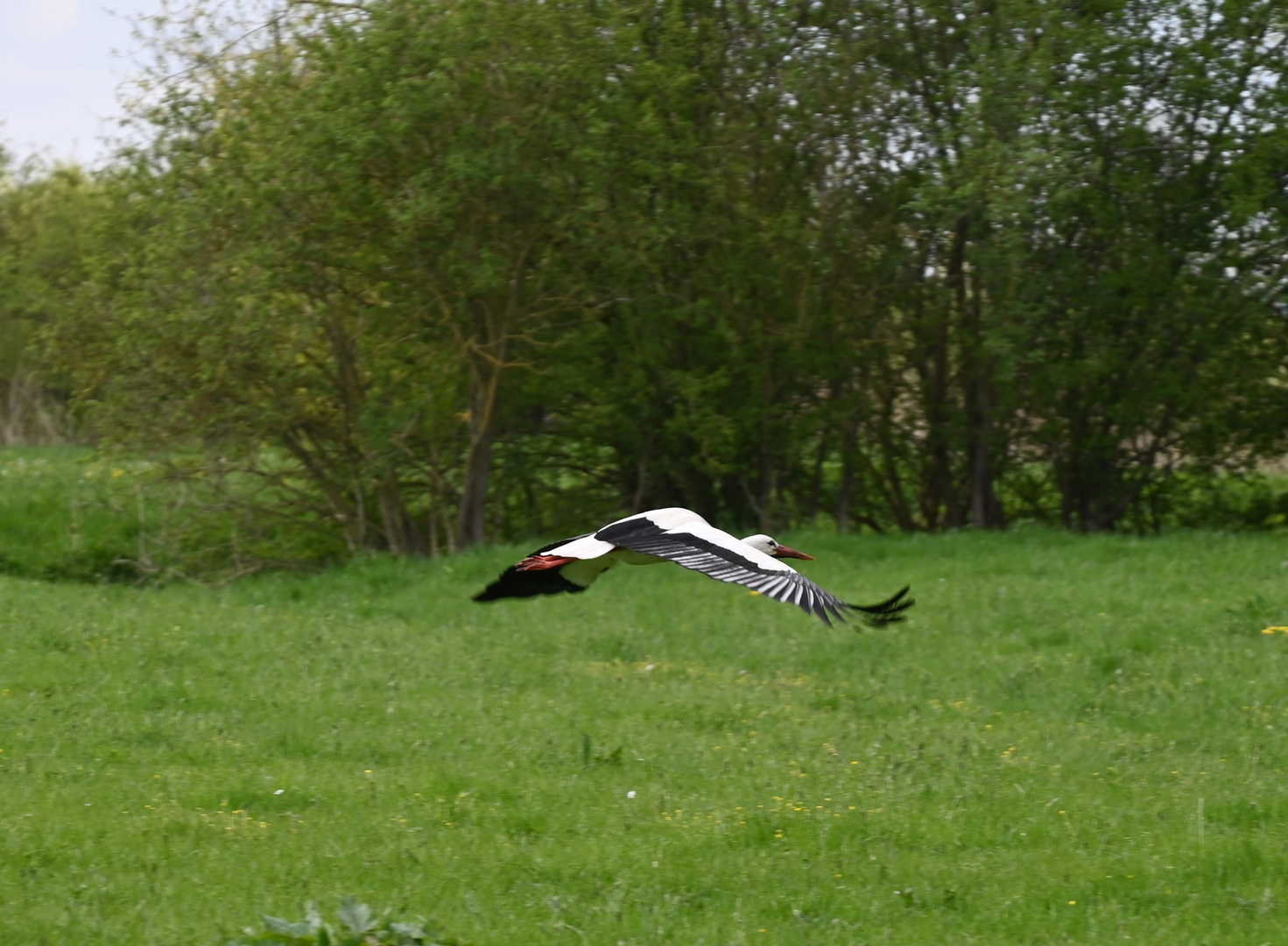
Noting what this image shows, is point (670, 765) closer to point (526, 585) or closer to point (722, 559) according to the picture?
point (526, 585)

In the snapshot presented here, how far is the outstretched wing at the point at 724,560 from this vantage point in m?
4.95

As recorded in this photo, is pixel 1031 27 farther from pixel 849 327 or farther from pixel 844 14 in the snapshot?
pixel 849 327

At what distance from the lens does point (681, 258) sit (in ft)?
53.8

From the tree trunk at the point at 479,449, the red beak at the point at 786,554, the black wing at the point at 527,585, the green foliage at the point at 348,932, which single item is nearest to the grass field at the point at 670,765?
the green foliage at the point at 348,932

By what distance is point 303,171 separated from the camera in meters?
14.9

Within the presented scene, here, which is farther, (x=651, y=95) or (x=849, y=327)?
(x=849, y=327)

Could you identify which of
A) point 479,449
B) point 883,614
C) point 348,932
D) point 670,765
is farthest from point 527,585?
point 479,449

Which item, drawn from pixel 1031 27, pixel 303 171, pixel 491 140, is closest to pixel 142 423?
pixel 303 171

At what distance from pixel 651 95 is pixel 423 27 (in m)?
2.27

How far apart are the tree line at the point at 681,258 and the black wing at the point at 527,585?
8.78 metres

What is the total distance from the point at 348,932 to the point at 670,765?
339 centimetres

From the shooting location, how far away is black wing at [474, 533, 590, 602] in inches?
233

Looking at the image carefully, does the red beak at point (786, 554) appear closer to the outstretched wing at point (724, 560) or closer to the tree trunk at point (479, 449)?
the outstretched wing at point (724, 560)

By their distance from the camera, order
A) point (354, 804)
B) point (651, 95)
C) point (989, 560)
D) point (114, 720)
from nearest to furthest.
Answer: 1. point (354, 804)
2. point (114, 720)
3. point (989, 560)
4. point (651, 95)
